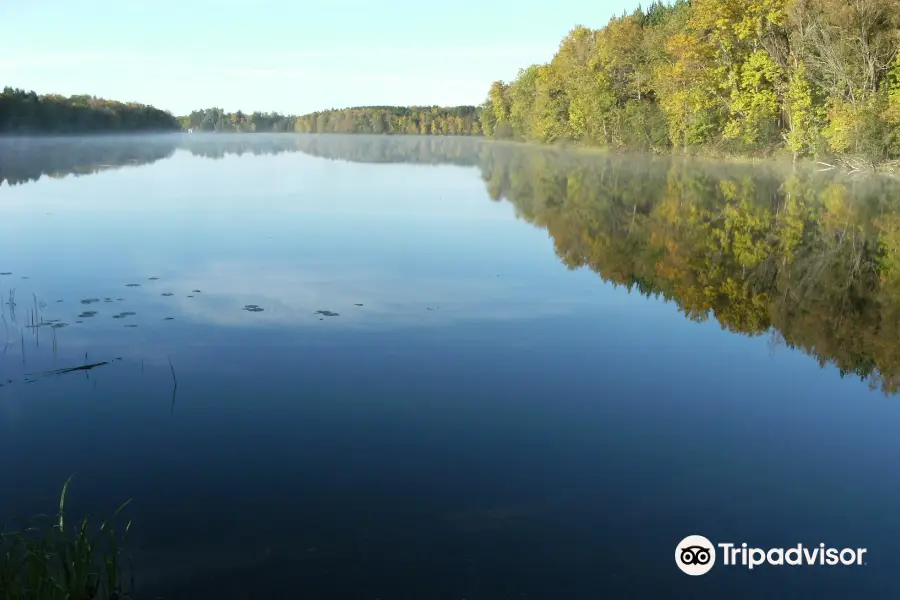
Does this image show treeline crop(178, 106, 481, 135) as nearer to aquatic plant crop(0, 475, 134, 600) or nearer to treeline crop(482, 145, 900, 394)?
treeline crop(482, 145, 900, 394)

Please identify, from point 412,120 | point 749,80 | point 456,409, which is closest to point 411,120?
point 412,120

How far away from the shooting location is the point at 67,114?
106 meters

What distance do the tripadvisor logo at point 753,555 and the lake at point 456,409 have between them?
75 millimetres

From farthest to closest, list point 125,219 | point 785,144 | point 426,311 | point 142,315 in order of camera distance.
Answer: point 785,144 < point 125,219 < point 426,311 < point 142,315

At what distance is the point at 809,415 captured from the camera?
6812 millimetres

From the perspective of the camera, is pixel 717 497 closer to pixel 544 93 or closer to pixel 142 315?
pixel 142 315

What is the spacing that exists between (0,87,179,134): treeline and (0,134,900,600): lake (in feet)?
293

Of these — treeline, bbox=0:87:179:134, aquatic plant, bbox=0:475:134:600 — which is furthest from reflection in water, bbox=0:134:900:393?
treeline, bbox=0:87:179:134

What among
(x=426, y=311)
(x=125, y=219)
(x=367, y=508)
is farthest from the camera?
(x=125, y=219)

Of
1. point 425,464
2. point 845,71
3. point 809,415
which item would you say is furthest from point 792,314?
point 845,71

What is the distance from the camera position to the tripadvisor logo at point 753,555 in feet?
14.7

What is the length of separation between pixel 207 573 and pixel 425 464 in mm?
1791

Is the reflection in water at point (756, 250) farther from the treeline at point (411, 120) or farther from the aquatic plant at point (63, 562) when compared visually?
the treeline at point (411, 120)

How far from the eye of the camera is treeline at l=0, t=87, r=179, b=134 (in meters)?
91.9
